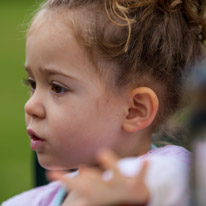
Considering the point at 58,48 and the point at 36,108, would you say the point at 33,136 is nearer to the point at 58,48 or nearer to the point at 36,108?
the point at 36,108

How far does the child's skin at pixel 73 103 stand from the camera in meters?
1.78

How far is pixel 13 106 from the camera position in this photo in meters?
6.60

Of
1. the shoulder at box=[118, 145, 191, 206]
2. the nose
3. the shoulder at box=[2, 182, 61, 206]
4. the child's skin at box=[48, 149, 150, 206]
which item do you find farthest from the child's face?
the child's skin at box=[48, 149, 150, 206]

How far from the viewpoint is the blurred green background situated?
3968 mm

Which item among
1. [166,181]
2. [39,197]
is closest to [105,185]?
[166,181]

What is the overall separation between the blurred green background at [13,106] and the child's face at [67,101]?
373mm

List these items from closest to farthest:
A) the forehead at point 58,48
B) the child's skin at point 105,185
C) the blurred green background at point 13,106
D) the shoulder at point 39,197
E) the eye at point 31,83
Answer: the child's skin at point 105,185 → the forehead at point 58,48 → the eye at point 31,83 → the shoulder at point 39,197 → the blurred green background at point 13,106

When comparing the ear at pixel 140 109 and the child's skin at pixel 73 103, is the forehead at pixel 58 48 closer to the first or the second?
the child's skin at pixel 73 103

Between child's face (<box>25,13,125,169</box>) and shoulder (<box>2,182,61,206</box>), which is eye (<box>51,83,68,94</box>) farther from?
shoulder (<box>2,182,61,206</box>)

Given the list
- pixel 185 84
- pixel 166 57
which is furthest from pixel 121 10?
pixel 185 84

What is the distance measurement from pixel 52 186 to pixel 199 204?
1290 mm

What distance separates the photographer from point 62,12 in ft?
6.11

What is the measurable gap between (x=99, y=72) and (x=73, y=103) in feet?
0.50

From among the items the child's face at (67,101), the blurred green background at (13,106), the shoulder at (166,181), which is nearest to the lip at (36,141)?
the child's face at (67,101)
